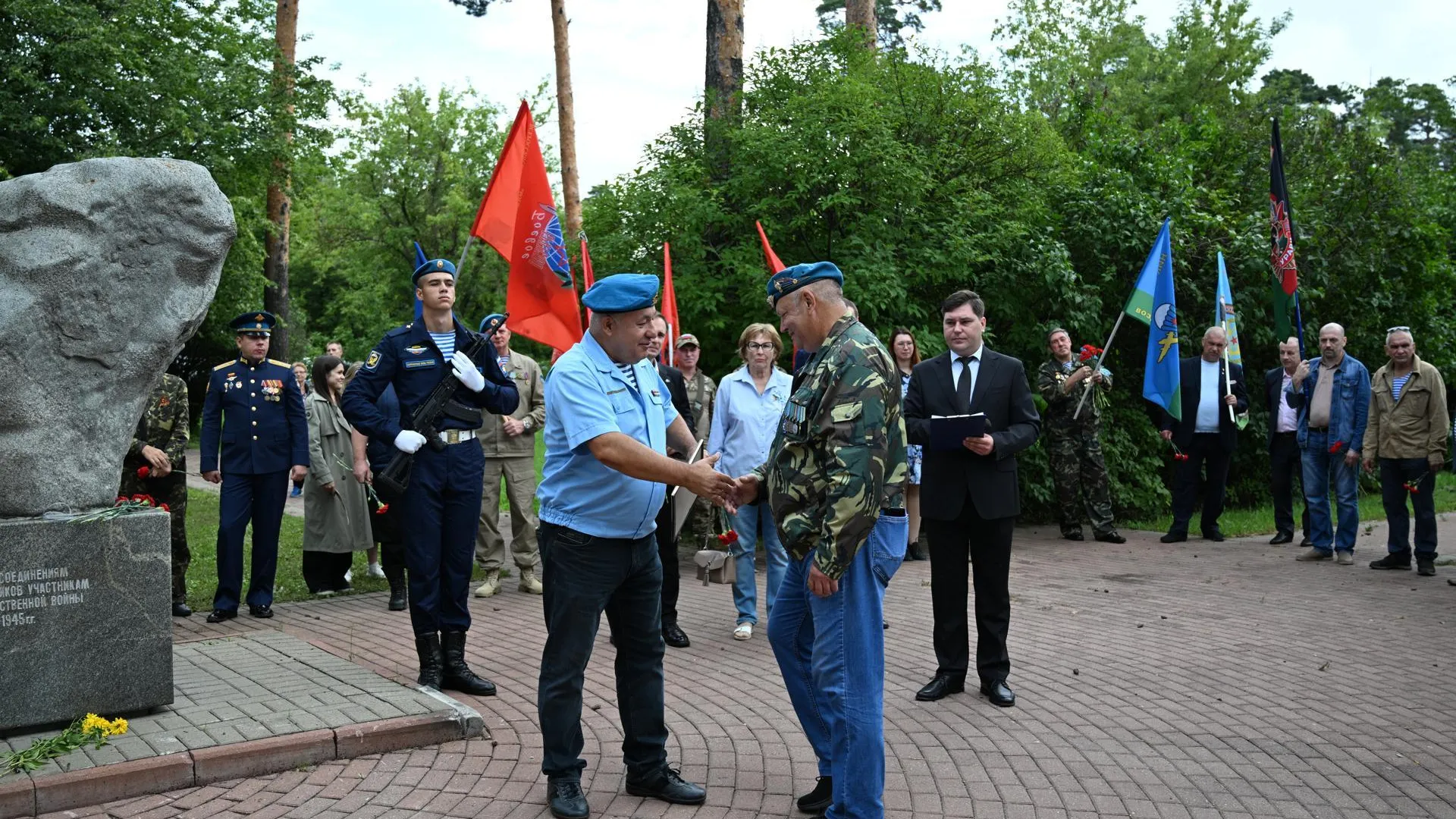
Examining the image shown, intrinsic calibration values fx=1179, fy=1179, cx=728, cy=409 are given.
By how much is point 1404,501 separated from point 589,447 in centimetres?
980

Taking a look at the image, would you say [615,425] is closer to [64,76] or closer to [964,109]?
[964,109]

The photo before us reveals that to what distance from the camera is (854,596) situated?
4.30 meters

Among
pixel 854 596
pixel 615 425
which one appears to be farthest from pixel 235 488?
pixel 854 596

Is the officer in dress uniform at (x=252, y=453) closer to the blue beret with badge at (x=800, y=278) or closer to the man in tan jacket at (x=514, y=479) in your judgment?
the man in tan jacket at (x=514, y=479)

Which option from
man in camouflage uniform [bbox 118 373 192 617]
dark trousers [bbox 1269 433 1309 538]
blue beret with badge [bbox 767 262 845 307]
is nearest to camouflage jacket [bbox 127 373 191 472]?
man in camouflage uniform [bbox 118 373 192 617]

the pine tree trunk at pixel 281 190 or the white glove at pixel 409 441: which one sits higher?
the pine tree trunk at pixel 281 190

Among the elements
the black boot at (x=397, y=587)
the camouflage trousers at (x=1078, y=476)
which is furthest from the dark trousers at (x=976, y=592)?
the camouflage trousers at (x=1078, y=476)

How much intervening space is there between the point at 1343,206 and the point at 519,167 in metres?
14.1

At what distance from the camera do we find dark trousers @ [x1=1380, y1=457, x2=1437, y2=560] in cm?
1085

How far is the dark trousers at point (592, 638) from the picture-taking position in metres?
4.62

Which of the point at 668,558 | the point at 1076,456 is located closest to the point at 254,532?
the point at 668,558

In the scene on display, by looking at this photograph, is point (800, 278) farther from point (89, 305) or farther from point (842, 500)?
point (89, 305)

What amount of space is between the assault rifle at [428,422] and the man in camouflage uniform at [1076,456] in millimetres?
8441

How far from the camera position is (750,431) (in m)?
7.97
